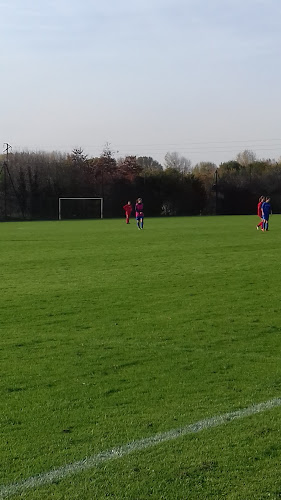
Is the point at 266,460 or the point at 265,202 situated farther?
the point at 265,202

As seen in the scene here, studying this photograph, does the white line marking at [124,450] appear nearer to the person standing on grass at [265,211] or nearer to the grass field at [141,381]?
the grass field at [141,381]

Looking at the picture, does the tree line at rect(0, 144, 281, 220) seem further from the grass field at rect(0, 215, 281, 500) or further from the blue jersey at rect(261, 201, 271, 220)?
the grass field at rect(0, 215, 281, 500)

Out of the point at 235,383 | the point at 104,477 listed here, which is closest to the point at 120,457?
the point at 104,477

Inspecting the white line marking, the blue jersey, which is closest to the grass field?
the white line marking

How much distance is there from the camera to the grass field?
4371 mm

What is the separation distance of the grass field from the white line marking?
0.06m

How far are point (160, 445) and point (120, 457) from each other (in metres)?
0.35

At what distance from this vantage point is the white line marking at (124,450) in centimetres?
421

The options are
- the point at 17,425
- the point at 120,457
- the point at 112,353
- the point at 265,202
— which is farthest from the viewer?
the point at 265,202

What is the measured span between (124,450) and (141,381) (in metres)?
1.88

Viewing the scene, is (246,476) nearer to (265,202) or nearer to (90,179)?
(265,202)

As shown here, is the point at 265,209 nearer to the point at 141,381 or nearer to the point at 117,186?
the point at 141,381

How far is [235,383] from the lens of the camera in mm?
6531

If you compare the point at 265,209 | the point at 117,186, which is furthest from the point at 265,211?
the point at 117,186
